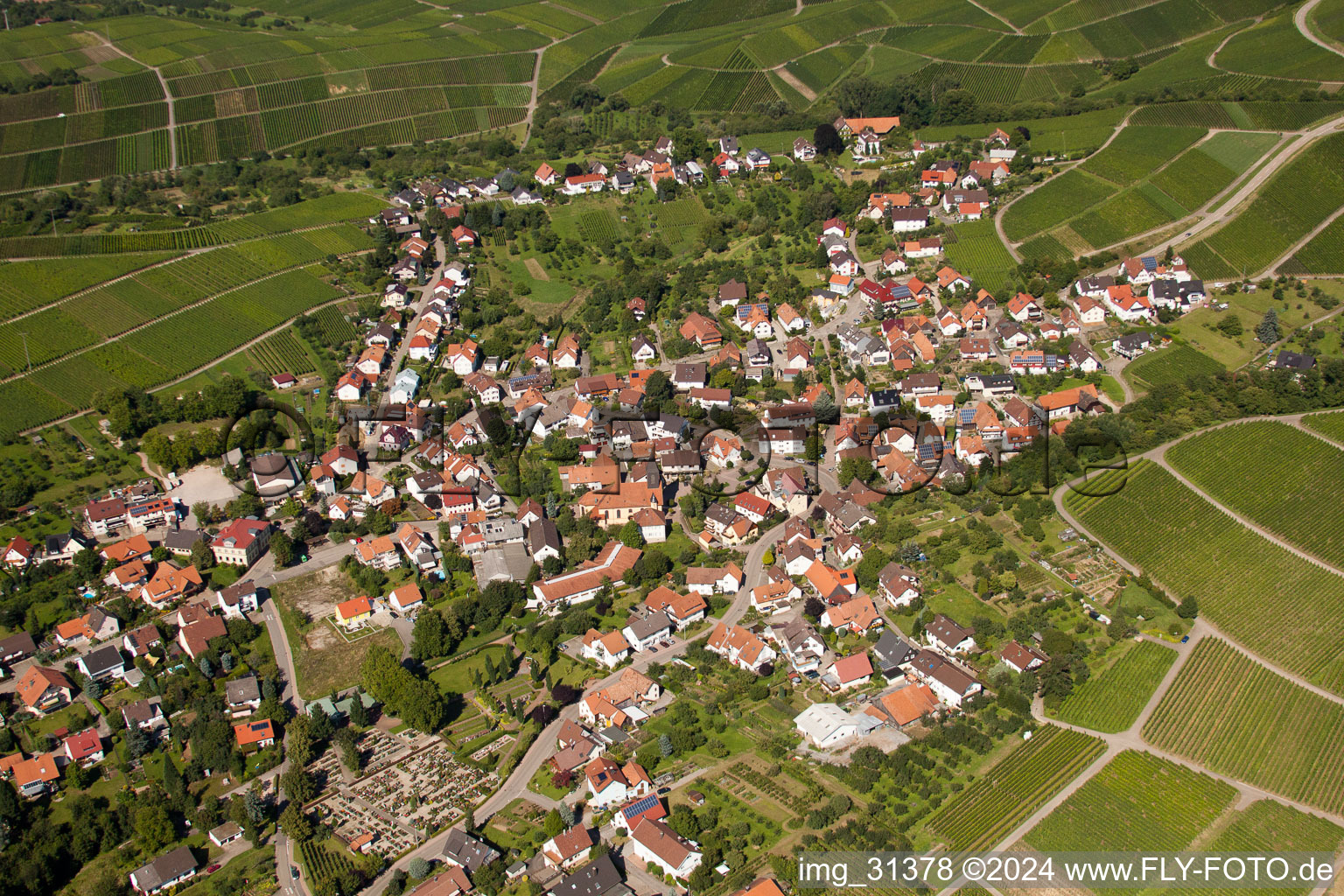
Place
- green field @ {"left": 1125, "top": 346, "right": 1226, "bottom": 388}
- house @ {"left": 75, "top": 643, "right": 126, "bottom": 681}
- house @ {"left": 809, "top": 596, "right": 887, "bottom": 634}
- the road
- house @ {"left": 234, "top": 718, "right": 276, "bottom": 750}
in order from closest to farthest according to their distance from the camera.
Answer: house @ {"left": 234, "top": 718, "right": 276, "bottom": 750} → house @ {"left": 75, "top": 643, "right": 126, "bottom": 681} → house @ {"left": 809, "top": 596, "right": 887, "bottom": 634} → green field @ {"left": 1125, "top": 346, "right": 1226, "bottom": 388} → the road

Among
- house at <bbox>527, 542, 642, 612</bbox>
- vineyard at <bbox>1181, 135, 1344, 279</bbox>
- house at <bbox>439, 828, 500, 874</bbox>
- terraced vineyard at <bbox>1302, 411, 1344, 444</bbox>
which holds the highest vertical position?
vineyard at <bbox>1181, 135, 1344, 279</bbox>

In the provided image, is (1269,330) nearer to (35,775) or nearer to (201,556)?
(201,556)

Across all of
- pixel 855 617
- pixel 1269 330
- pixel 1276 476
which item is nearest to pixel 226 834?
pixel 855 617

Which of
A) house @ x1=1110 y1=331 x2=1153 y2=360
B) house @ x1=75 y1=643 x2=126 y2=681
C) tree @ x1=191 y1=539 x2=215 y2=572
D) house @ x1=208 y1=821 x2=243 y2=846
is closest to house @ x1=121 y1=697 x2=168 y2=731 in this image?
house @ x1=75 y1=643 x2=126 y2=681

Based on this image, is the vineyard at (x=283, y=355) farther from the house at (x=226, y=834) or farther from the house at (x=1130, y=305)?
the house at (x=1130, y=305)

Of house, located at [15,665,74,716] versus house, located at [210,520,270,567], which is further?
house, located at [210,520,270,567]

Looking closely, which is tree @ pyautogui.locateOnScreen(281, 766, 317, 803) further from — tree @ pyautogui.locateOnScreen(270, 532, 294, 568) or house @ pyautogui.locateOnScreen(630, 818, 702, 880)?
tree @ pyautogui.locateOnScreen(270, 532, 294, 568)
